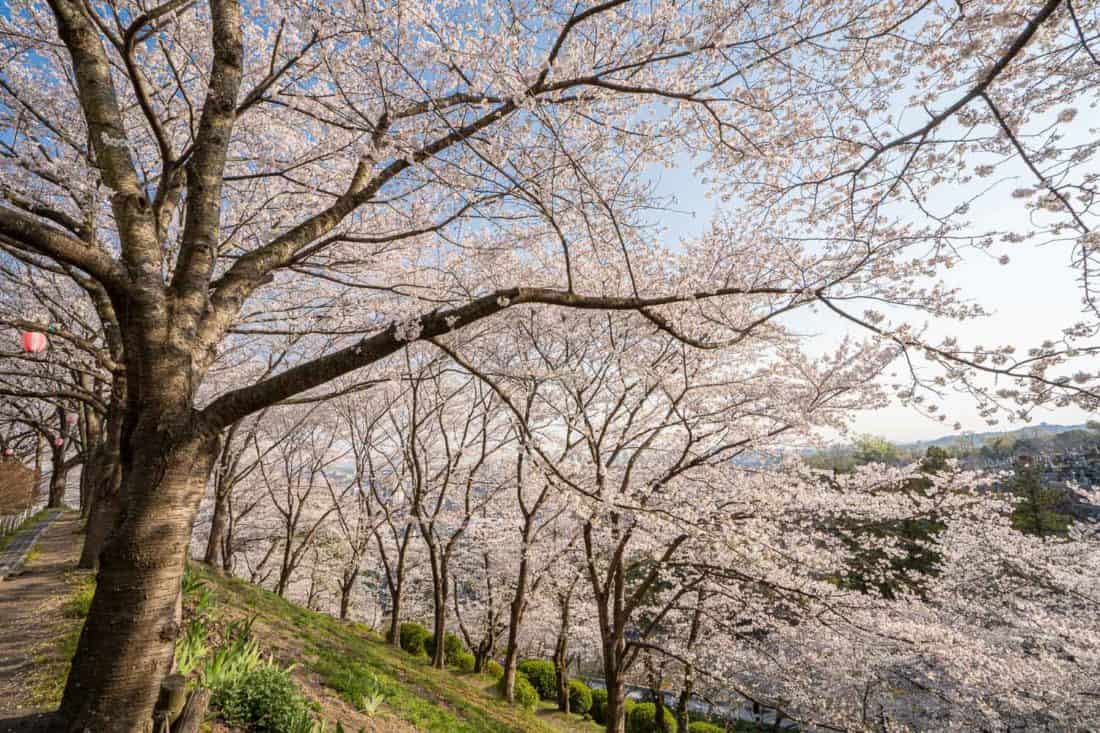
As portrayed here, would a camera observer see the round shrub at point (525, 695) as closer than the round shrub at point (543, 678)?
Yes

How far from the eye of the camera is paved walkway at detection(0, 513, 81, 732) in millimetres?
4207

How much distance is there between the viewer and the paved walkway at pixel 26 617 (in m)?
4.21

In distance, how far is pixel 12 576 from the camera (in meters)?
8.65

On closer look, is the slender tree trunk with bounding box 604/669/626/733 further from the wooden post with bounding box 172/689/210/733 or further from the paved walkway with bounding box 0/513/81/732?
the paved walkway with bounding box 0/513/81/732

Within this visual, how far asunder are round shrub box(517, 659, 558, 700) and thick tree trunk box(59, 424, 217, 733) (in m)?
15.6

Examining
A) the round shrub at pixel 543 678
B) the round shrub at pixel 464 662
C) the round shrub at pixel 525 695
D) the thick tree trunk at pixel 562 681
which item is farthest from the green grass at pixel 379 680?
the round shrub at pixel 543 678

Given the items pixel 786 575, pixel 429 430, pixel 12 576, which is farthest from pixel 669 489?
pixel 12 576

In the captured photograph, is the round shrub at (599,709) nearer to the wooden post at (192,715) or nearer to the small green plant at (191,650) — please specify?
the small green plant at (191,650)

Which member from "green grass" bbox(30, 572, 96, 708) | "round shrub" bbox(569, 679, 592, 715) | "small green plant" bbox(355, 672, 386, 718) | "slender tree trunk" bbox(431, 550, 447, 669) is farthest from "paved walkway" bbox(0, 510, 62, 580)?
"round shrub" bbox(569, 679, 592, 715)

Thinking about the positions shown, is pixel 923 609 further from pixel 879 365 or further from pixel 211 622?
pixel 211 622

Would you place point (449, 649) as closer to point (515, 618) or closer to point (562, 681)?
point (562, 681)

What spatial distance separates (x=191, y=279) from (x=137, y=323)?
0.52 m

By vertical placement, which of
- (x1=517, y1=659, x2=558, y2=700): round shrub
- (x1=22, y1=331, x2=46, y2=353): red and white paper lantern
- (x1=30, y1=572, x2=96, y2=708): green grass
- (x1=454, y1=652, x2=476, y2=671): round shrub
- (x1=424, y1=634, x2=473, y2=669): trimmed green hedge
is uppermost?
(x1=22, y1=331, x2=46, y2=353): red and white paper lantern

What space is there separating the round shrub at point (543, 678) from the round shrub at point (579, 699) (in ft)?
1.88
